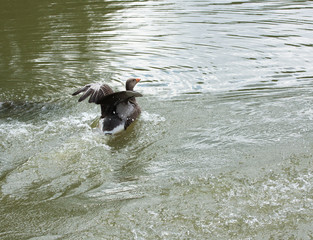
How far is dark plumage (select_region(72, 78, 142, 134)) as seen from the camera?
263 inches

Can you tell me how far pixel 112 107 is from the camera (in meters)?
7.05

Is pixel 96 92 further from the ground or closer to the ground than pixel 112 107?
further from the ground

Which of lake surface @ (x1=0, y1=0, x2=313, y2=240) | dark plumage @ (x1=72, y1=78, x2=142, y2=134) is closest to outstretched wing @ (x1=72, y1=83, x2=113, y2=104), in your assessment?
dark plumage @ (x1=72, y1=78, x2=142, y2=134)

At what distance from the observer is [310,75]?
8492 mm

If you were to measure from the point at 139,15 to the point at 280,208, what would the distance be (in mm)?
10386

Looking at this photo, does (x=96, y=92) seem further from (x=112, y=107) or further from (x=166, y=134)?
(x=166, y=134)

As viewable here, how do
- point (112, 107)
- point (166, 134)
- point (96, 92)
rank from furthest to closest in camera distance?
1. point (112, 107)
2. point (96, 92)
3. point (166, 134)

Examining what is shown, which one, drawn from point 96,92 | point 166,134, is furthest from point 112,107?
point 166,134

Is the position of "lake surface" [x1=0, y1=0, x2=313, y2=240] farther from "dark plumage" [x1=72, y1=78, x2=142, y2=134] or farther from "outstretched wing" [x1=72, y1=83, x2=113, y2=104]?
"outstretched wing" [x1=72, y1=83, x2=113, y2=104]

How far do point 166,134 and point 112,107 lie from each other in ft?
3.41

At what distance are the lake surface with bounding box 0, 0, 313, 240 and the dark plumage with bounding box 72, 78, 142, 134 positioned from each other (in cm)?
16

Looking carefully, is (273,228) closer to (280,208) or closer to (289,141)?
(280,208)

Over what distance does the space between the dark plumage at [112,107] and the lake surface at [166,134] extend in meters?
0.16

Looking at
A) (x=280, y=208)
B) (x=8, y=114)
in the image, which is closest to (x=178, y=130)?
(x=280, y=208)
